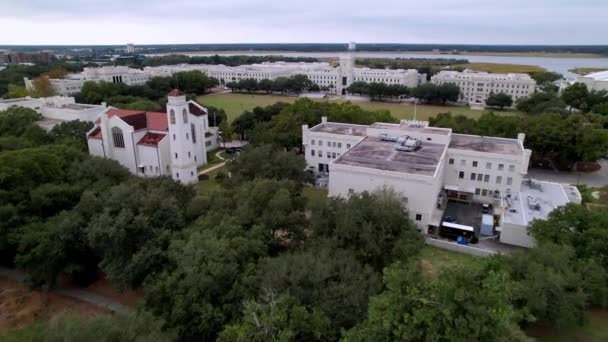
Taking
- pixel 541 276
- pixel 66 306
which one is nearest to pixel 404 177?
pixel 541 276

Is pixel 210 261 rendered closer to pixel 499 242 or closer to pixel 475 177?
pixel 499 242

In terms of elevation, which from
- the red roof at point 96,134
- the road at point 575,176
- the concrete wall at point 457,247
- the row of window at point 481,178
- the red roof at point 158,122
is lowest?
the concrete wall at point 457,247

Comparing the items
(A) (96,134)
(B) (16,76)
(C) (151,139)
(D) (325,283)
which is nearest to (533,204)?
(D) (325,283)

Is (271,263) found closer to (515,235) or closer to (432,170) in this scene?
(432,170)

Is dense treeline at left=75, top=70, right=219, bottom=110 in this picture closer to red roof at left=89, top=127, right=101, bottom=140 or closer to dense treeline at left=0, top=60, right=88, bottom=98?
dense treeline at left=0, top=60, right=88, bottom=98

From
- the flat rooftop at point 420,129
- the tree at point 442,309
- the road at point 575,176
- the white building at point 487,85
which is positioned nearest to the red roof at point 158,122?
the flat rooftop at point 420,129

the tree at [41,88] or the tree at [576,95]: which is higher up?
the tree at [41,88]

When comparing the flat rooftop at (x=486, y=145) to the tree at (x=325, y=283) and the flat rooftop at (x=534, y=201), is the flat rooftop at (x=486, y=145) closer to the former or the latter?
the flat rooftop at (x=534, y=201)
